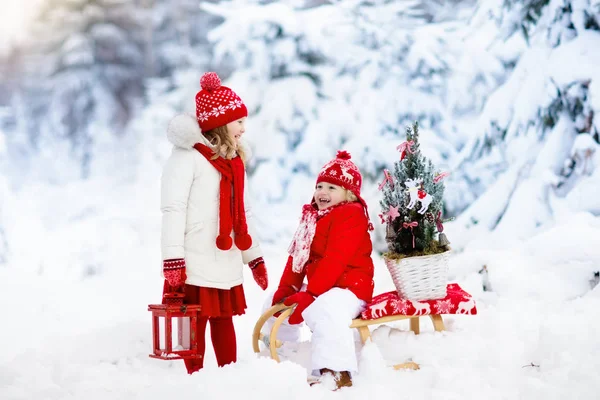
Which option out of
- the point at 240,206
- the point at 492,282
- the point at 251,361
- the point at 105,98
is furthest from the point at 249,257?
the point at 105,98

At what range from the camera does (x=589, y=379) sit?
2367mm

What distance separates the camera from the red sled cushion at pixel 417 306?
2785 millimetres

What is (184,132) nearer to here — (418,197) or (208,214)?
(208,214)

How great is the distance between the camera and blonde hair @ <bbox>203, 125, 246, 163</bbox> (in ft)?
9.02

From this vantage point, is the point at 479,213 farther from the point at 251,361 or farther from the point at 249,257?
the point at 251,361

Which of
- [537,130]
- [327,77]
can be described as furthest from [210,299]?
[327,77]

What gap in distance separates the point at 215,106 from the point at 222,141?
0.15 m

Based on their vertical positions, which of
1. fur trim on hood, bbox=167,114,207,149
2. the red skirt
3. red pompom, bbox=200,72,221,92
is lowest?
the red skirt

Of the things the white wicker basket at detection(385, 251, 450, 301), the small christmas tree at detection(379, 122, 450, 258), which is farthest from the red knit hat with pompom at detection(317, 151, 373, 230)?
the white wicker basket at detection(385, 251, 450, 301)

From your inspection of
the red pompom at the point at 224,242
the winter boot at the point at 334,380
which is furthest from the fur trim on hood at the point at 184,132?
the winter boot at the point at 334,380

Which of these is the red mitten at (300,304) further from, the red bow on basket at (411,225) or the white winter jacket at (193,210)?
the red bow on basket at (411,225)

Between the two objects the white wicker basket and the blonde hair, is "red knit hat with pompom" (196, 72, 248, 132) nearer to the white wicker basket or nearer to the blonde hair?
the blonde hair

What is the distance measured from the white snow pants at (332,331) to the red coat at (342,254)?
6 centimetres

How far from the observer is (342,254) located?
2807mm
